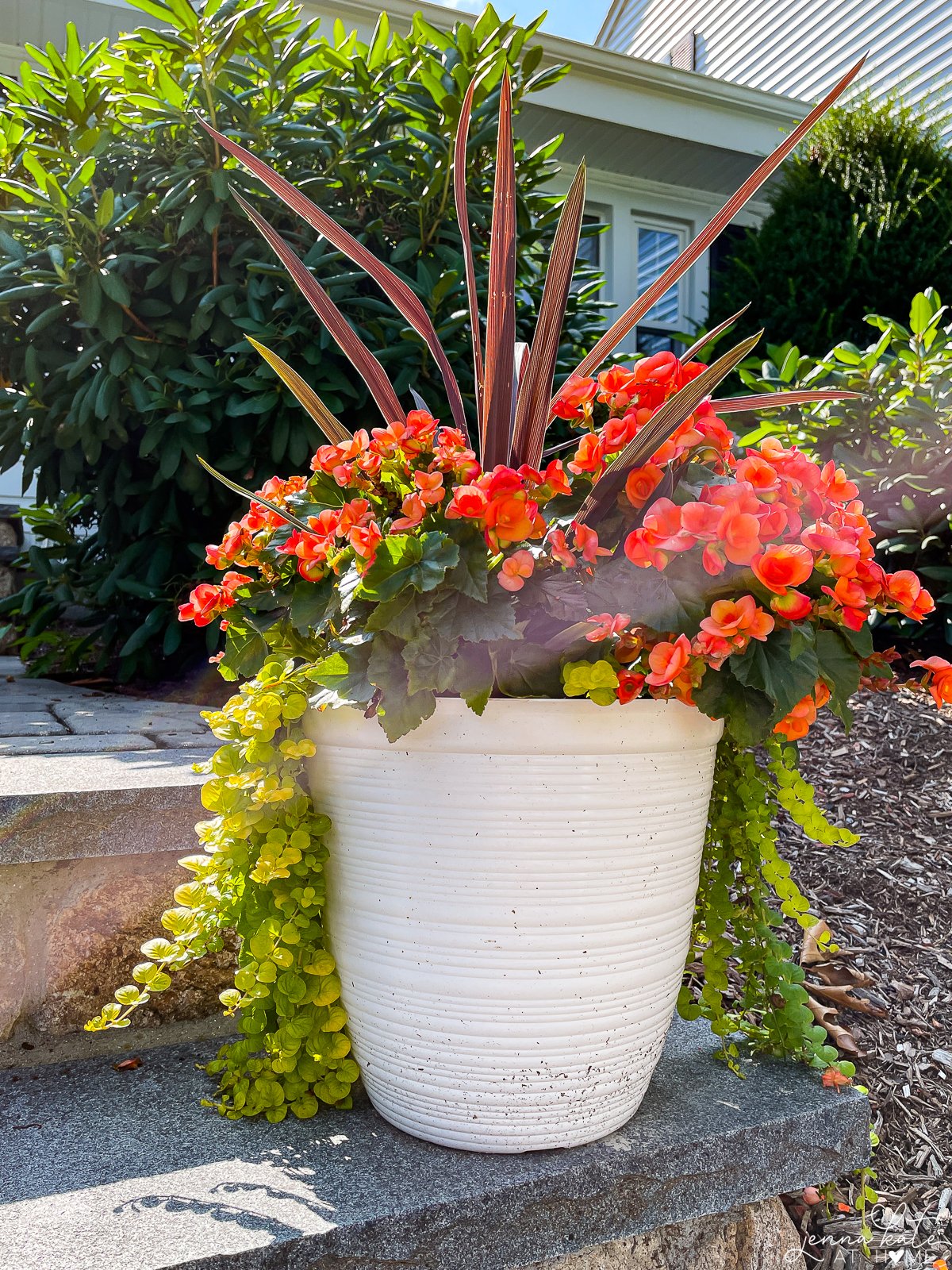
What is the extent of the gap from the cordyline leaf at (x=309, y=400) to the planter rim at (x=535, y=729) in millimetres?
321

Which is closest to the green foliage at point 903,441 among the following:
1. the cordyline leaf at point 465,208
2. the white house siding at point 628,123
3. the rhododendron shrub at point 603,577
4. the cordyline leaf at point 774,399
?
the cordyline leaf at point 774,399

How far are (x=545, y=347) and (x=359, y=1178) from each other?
827 millimetres

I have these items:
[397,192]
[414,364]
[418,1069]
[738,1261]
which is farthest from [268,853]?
[397,192]

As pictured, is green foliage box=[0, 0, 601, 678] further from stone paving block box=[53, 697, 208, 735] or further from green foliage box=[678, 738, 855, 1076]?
green foliage box=[678, 738, 855, 1076]

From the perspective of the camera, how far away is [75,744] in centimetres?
155

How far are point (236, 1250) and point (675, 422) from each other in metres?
0.78

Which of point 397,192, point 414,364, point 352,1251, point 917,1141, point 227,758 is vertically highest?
point 397,192

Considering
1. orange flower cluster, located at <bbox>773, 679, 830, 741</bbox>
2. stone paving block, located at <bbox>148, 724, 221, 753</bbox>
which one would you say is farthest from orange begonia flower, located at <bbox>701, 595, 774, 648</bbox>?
stone paving block, located at <bbox>148, 724, 221, 753</bbox>

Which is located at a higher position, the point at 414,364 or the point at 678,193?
the point at 678,193

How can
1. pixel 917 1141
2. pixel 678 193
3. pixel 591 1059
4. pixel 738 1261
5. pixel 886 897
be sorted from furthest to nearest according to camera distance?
pixel 678 193, pixel 886 897, pixel 917 1141, pixel 738 1261, pixel 591 1059

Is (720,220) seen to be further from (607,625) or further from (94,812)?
(94,812)

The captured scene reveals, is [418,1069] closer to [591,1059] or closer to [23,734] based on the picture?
[591,1059]

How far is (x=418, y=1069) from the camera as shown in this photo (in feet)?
2.90

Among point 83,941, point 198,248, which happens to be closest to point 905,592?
point 83,941
